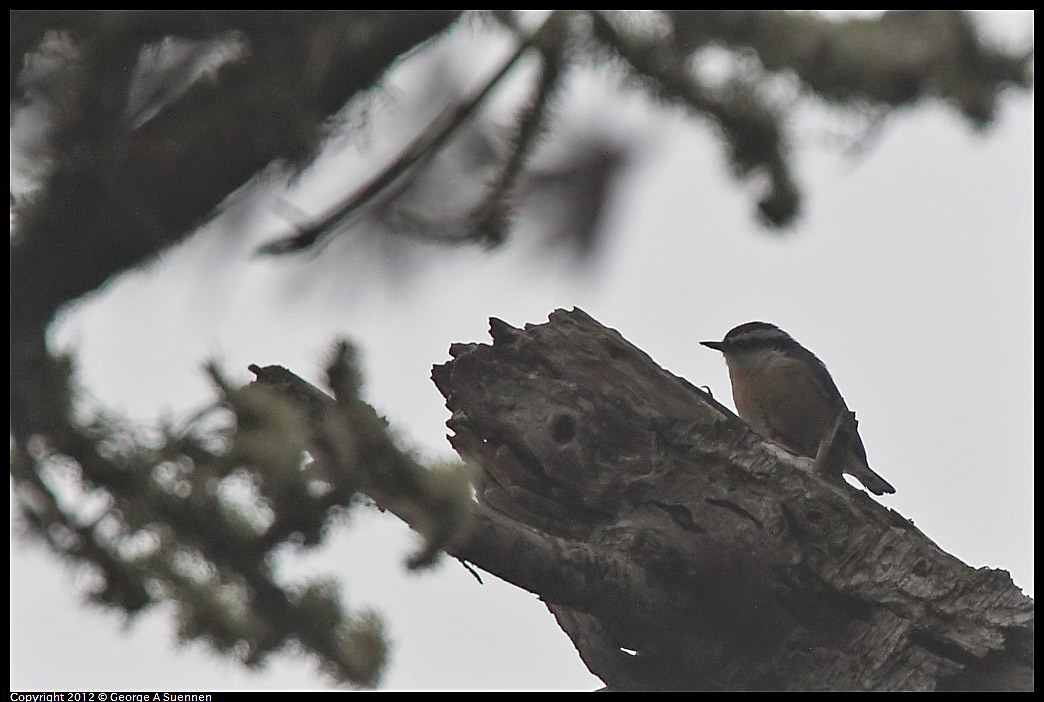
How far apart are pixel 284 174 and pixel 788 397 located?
3.56 m

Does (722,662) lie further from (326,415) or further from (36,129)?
(36,129)

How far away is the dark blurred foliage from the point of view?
1947 mm

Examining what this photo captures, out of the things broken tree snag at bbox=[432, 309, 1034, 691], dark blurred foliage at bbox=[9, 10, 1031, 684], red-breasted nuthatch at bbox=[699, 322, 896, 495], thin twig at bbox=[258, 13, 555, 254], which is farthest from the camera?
red-breasted nuthatch at bbox=[699, 322, 896, 495]

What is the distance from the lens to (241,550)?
195 cm

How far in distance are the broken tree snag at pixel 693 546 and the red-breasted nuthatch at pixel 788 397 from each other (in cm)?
172

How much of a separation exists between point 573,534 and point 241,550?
2.29m

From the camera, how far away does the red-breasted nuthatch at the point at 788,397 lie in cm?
591

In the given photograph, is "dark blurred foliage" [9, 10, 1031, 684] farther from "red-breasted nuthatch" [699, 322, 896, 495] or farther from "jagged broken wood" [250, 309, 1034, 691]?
"red-breasted nuthatch" [699, 322, 896, 495]

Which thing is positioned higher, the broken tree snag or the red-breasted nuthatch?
the red-breasted nuthatch

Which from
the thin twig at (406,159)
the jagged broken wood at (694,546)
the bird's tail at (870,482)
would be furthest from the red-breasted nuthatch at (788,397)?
the thin twig at (406,159)

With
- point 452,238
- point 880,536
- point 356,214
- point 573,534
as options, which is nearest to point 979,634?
point 880,536

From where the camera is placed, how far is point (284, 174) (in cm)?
316

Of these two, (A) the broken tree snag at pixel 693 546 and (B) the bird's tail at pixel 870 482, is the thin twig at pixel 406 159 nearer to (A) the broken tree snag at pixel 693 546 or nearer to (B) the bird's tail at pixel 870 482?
(A) the broken tree snag at pixel 693 546

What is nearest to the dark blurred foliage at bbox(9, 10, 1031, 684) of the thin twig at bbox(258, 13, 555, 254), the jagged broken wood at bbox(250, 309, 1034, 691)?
the thin twig at bbox(258, 13, 555, 254)
